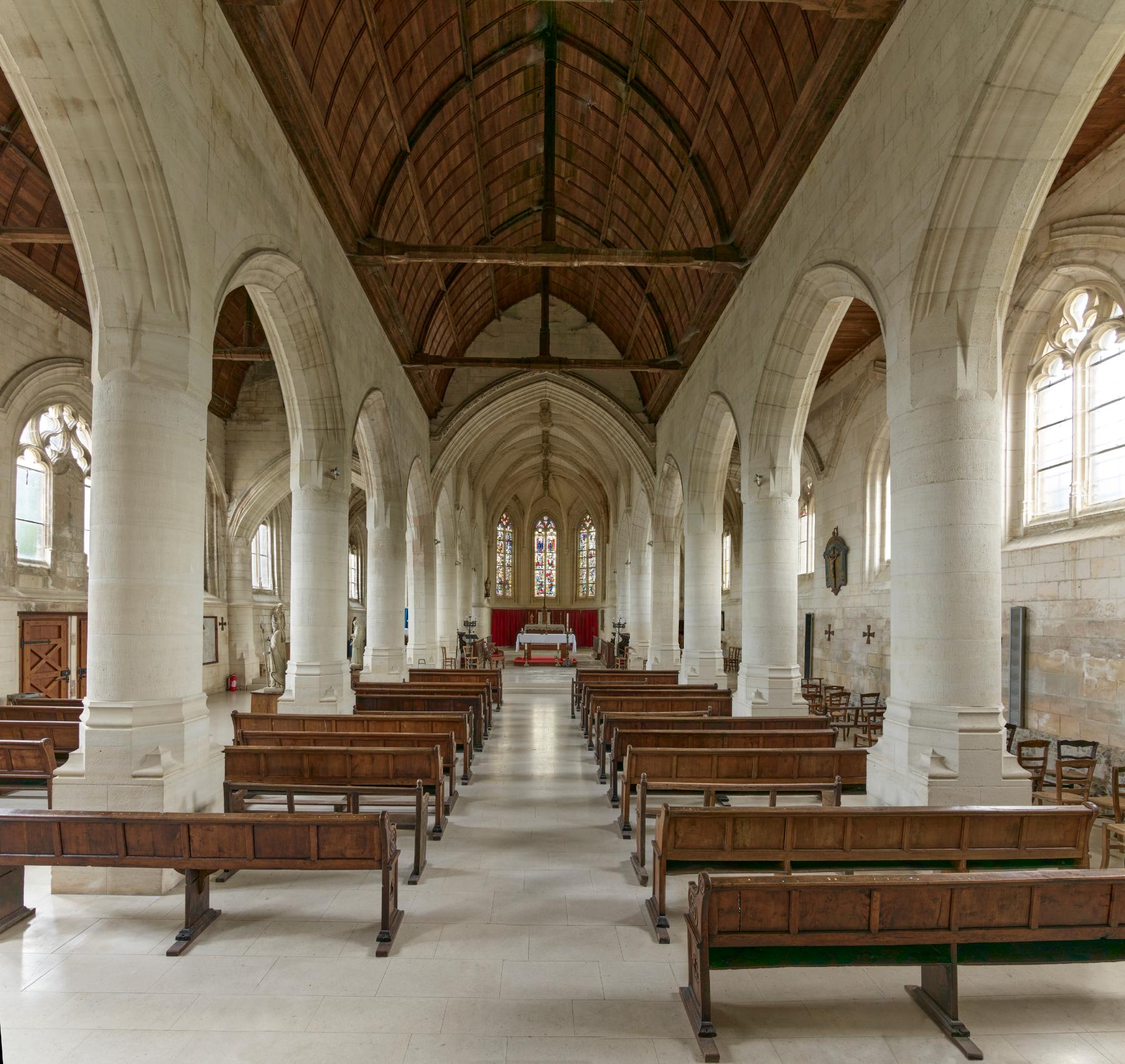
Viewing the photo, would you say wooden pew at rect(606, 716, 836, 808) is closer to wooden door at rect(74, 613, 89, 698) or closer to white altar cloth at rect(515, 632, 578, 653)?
wooden door at rect(74, 613, 89, 698)

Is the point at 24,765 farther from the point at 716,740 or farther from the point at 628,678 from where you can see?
the point at 628,678

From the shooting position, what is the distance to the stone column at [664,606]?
1889 centimetres

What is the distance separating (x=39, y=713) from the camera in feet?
28.3

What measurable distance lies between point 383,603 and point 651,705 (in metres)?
6.17

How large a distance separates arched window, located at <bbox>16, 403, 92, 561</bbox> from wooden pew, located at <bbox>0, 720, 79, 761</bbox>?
5.93 meters

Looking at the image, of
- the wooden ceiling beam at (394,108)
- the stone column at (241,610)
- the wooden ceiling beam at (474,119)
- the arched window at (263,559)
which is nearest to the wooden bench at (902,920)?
the wooden ceiling beam at (394,108)

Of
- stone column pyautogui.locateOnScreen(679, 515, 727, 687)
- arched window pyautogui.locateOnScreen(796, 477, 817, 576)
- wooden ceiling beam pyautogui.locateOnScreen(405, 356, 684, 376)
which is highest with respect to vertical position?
wooden ceiling beam pyautogui.locateOnScreen(405, 356, 684, 376)

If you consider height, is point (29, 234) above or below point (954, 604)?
above

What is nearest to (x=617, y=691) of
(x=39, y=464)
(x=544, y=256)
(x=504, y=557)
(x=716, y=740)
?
(x=716, y=740)

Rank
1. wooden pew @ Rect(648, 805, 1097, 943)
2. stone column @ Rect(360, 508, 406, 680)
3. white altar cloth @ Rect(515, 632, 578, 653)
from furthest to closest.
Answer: white altar cloth @ Rect(515, 632, 578, 653) → stone column @ Rect(360, 508, 406, 680) → wooden pew @ Rect(648, 805, 1097, 943)

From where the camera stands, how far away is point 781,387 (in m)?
10.0

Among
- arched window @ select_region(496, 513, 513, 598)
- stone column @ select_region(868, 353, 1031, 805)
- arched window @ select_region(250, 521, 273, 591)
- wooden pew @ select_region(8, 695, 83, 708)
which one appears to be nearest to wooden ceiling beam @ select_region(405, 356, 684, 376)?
wooden pew @ select_region(8, 695, 83, 708)

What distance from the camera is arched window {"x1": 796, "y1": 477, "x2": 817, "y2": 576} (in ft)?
58.9

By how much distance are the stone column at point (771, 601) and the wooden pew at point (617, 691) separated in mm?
1184
